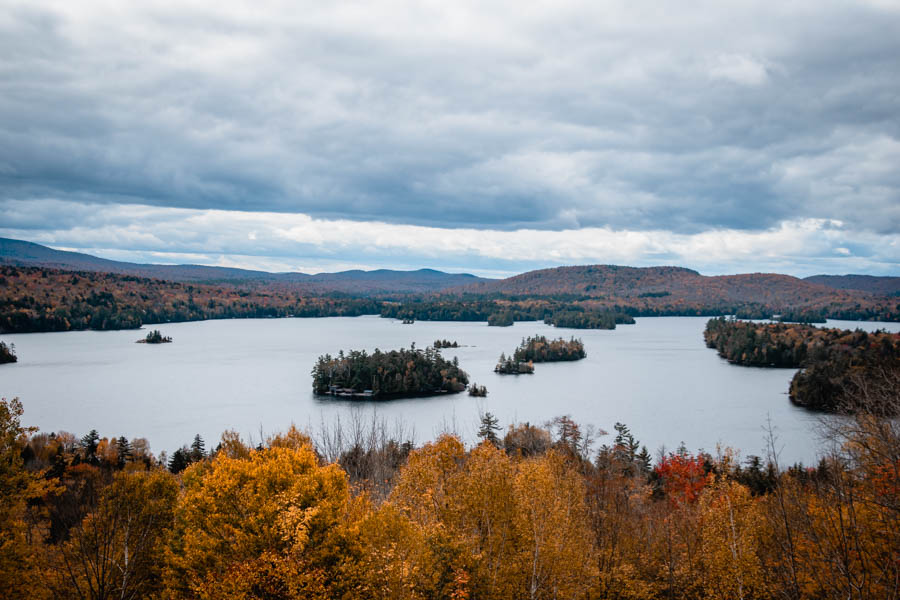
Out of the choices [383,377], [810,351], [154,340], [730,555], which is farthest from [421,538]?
[154,340]

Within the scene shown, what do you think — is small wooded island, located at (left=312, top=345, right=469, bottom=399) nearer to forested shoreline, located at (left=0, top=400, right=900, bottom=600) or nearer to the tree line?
forested shoreline, located at (left=0, top=400, right=900, bottom=600)

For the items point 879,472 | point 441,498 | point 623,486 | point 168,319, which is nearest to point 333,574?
point 441,498

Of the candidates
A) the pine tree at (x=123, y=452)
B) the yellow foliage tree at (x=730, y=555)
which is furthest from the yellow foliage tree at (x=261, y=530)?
the pine tree at (x=123, y=452)

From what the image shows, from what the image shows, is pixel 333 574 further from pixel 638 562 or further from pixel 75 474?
pixel 75 474

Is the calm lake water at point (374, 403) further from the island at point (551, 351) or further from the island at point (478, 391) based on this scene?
the island at point (551, 351)

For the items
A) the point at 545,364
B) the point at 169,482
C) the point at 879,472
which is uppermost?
the point at 879,472

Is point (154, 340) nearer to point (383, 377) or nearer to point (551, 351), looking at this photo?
point (383, 377)
